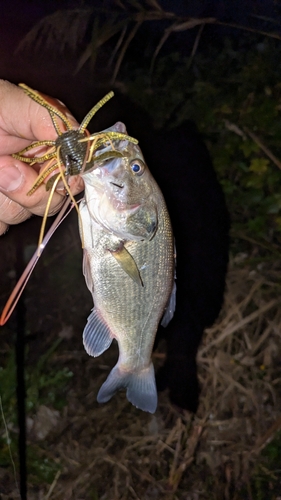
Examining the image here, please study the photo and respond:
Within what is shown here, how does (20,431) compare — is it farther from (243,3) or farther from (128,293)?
(243,3)

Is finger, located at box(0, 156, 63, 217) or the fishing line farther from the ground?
→ finger, located at box(0, 156, 63, 217)

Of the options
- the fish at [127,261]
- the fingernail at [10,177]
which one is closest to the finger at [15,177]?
the fingernail at [10,177]

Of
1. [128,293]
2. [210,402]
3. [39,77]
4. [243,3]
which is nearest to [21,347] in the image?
[210,402]

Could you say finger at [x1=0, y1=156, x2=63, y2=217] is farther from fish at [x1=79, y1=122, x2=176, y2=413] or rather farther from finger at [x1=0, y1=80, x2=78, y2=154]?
fish at [x1=79, y1=122, x2=176, y2=413]

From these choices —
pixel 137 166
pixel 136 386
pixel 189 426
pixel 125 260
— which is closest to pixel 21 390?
pixel 189 426

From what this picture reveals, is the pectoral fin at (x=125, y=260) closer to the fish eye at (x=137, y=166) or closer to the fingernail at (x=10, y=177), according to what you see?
the fish eye at (x=137, y=166)

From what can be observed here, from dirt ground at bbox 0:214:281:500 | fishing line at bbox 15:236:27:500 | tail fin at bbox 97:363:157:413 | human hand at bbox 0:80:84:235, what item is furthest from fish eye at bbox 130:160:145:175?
fishing line at bbox 15:236:27:500

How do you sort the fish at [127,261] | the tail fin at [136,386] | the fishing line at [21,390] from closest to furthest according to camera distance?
1. the fish at [127,261]
2. the tail fin at [136,386]
3. the fishing line at [21,390]
